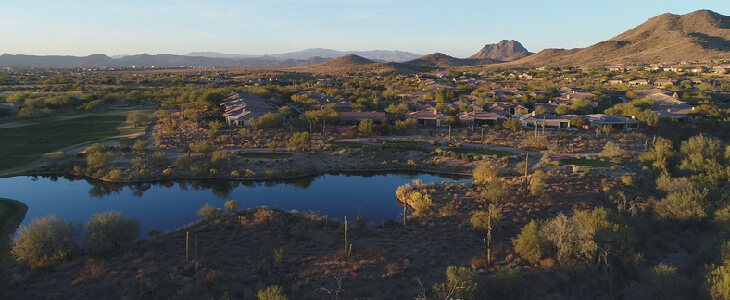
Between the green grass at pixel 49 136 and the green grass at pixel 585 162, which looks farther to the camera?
the green grass at pixel 49 136

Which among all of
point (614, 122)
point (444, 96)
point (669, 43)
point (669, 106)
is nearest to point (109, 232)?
point (614, 122)

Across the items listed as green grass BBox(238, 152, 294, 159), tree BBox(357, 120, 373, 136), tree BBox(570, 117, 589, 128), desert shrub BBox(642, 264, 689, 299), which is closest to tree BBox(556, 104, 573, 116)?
tree BBox(570, 117, 589, 128)

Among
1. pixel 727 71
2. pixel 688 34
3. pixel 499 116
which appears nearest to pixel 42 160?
pixel 499 116

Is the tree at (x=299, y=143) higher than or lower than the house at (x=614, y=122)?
lower

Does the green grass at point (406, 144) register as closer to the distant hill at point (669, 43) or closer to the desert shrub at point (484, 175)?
the desert shrub at point (484, 175)

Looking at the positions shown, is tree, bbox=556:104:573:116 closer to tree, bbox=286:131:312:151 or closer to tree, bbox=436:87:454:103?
tree, bbox=436:87:454:103

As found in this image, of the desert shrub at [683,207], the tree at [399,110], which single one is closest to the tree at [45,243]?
the desert shrub at [683,207]

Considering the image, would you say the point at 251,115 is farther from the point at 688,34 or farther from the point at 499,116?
the point at 688,34

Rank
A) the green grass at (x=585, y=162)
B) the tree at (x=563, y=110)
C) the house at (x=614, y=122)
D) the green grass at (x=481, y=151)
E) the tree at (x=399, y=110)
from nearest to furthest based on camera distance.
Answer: the green grass at (x=585, y=162) < the green grass at (x=481, y=151) < the house at (x=614, y=122) < the tree at (x=563, y=110) < the tree at (x=399, y=110)
